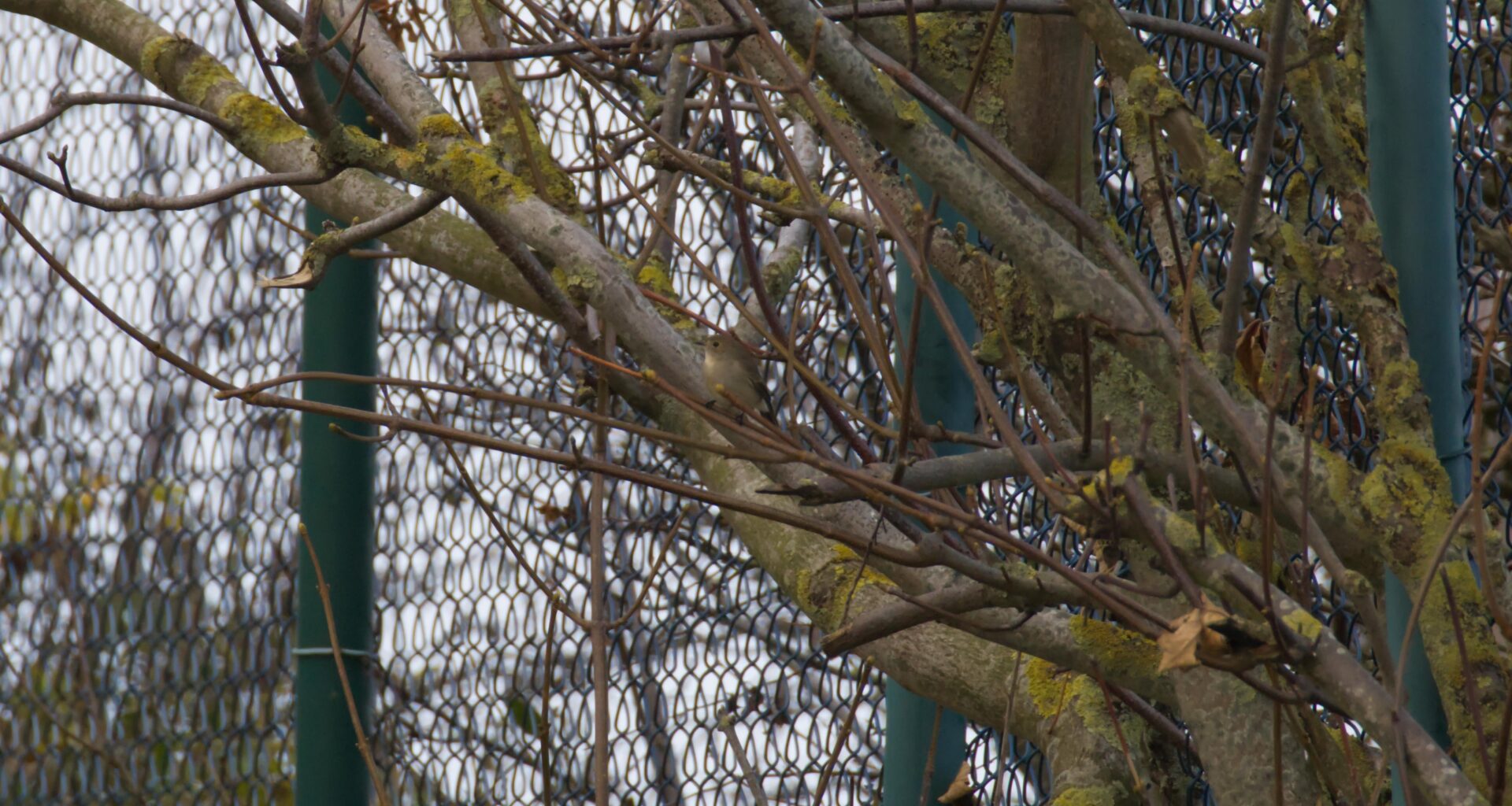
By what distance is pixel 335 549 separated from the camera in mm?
2299

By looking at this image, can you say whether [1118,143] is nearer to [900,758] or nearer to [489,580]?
[900,758]

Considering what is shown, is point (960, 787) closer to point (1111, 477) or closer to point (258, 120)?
point (1111, 477)

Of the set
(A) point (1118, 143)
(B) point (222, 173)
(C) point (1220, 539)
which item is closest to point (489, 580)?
(B) point (222, 173)

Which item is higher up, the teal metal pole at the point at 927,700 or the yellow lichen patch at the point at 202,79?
the yellow lichen patch at the point at 202,79

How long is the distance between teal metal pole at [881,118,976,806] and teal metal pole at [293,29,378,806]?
896 mm

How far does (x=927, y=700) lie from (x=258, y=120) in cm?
116

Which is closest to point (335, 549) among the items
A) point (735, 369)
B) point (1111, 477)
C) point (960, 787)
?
point (735, 369)

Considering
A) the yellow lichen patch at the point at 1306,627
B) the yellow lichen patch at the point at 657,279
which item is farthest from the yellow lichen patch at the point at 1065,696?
the yellow lichen patch at the point at 657,279

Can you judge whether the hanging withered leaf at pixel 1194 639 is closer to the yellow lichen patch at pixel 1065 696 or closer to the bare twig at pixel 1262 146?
the bare twig at pixel 1262 146

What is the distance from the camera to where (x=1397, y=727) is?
94 cm

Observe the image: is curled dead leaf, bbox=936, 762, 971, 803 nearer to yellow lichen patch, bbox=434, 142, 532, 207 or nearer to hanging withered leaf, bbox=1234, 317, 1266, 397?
hanging withered leaf, bbox=1234, 317, 1266, 397

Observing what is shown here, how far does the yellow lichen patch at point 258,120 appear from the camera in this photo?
1.76 metres

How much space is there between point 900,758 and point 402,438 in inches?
40.3

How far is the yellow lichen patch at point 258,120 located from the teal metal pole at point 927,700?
813 millimetres
